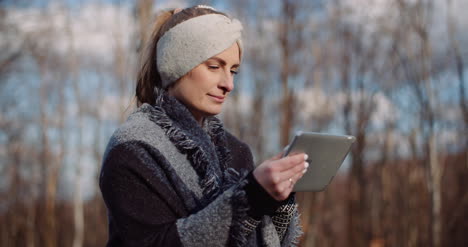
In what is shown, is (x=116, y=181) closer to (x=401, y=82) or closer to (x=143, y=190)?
(x=143, y=190)

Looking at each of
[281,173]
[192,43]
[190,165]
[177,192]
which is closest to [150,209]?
[177,192]

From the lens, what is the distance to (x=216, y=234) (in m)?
1.54

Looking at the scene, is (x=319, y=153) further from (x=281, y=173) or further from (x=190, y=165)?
(x=190, y=165)

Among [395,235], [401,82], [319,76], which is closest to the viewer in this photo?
[401,82]

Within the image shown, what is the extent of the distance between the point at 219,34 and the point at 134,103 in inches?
19.6

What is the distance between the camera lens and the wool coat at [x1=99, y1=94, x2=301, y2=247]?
154 cm

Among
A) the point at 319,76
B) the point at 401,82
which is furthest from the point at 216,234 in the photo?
the point at 319,76

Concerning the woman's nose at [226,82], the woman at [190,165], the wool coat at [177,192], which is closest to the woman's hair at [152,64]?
the woman at [190,165]

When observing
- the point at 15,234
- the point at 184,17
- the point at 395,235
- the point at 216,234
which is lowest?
the point at 15,234

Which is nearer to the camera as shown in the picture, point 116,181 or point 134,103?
point 116,181

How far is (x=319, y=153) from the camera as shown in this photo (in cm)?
156

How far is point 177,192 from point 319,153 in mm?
476

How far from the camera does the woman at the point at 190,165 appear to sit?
60.6 inches

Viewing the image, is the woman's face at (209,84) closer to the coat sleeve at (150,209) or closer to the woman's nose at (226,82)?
the woman's nose at (226,82)
